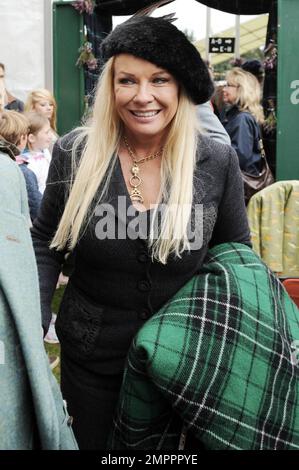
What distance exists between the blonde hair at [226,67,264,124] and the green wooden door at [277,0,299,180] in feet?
1.56

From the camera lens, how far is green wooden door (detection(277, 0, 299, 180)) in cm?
504

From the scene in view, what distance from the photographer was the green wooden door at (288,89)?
504 centimetres

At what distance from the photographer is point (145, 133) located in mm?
1491

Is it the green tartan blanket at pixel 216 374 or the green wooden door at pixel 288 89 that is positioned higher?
the green wooden door at pixel 288 89

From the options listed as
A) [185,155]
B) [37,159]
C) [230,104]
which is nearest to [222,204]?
[185,155]

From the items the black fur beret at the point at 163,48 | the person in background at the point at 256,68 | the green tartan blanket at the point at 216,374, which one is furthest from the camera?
the person in background at the point at 256,68

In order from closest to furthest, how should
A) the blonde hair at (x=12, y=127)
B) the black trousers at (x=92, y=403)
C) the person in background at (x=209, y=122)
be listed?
the black trousers at (x=92, y=403) → the person in background at (x=209, y=122) → the blonde hair at (x=12, y=127)

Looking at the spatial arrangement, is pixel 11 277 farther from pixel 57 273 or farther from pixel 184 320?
pixel 57 273

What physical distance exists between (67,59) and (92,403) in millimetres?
5148

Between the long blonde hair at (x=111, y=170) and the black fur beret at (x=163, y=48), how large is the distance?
54mm

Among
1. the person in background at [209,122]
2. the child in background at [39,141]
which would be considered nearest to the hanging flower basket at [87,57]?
the child in background at [39,141]

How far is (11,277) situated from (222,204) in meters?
0.89

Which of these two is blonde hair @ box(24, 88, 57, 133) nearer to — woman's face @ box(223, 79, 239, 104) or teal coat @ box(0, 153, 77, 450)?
woman's face @ box(223, 79, 239, 104)

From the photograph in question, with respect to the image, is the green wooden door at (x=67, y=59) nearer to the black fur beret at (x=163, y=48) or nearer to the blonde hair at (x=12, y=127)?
the blonde hair at (x=12, y=127)
